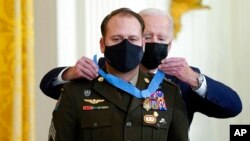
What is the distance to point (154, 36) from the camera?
4.94ft

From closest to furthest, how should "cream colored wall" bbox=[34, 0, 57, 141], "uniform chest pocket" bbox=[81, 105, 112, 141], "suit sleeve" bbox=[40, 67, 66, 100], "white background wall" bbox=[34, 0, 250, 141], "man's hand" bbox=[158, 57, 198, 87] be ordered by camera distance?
"uniform chest pocket" bbox=[81, 105, 112, 141], "man's hand" bbox=[158, 57, 198, 87], "suit sleeve" bbox=[40, 67, 66, 100], "cream colored wall" bbox=[34, 0, 57, 141], "white background wall" bbox=[34, 0, 250, 141]

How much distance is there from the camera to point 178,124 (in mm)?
1294

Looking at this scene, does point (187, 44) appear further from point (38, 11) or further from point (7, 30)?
point (7, 30)

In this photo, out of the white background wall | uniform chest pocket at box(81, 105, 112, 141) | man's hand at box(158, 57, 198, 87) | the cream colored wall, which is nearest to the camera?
uniform chest pocket at box(81, 105, 112, 141)

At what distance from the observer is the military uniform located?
4.00 ft

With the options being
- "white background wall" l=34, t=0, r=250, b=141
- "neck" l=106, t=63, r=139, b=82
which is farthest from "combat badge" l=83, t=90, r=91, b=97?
"white background wall" l=34, t=0, r=250, b=141

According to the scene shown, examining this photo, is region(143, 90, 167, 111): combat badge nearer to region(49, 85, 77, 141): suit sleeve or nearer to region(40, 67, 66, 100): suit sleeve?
region(49, 85, 77, 141): suit sleeve

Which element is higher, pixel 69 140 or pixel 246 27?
pixel 246 27

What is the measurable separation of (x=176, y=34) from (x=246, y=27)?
2.23 ft

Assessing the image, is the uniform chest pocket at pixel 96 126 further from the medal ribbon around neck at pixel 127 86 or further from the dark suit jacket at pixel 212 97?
the dark suit jacket at pixel 212 97

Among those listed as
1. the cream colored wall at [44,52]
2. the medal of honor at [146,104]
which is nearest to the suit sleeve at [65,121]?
the medal of honor at [146,104]

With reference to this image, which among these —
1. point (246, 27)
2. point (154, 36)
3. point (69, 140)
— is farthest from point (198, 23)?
point (69, 140)

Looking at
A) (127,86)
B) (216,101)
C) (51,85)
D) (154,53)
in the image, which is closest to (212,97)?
(216,101)

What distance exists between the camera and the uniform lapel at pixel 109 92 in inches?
49.0
